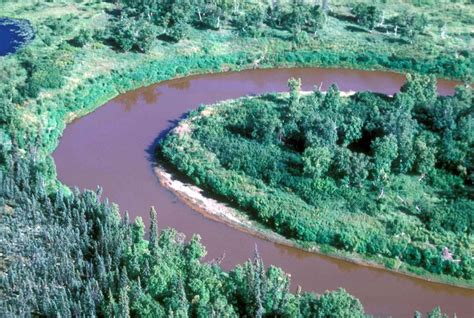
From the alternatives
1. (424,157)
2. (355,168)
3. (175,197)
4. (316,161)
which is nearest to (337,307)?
(355,168)

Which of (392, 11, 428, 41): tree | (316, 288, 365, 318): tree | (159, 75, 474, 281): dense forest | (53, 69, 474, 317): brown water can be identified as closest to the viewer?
(316, 288, 365, 318): tree

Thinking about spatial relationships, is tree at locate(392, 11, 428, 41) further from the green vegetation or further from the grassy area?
the grassy area

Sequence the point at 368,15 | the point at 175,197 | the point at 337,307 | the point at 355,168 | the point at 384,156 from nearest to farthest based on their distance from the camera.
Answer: the point at 337,307 < the point at 355,168 < the point at 384,156 < the point at 175,197 < the point at 368,15

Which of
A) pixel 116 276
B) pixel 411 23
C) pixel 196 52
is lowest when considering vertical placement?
pixel 116 276

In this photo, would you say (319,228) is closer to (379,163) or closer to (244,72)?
(379,163)

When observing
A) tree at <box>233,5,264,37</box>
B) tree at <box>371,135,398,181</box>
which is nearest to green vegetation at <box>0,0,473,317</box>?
tree at <box>233,5,264,37</box>

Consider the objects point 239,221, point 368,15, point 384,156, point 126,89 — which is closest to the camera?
point 239,221

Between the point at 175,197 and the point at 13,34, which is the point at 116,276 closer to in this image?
the point at 175,197
